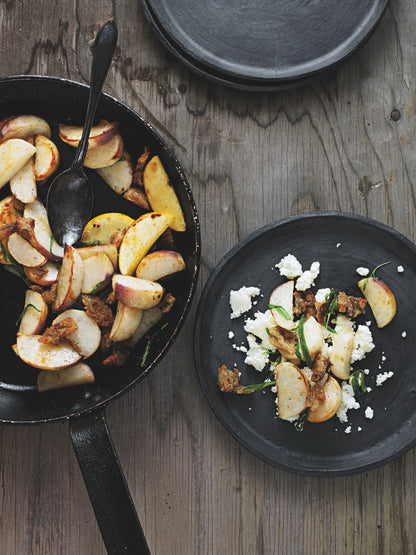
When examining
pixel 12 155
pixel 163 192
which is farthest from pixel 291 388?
pixel 12 155

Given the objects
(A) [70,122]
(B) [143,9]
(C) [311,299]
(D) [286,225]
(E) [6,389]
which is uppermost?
(B) [143,9]

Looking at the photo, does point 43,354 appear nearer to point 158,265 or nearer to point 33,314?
point 33,314

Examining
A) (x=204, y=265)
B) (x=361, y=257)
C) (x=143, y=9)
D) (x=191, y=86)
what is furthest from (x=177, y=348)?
(x=143, y=9)

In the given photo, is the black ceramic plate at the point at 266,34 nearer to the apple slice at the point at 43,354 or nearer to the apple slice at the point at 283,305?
the apple slice at the point at 283,305

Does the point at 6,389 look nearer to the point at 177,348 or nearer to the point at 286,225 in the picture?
the point at 177,348

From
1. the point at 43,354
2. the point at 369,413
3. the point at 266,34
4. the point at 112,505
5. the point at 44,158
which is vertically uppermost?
the point at 266,34

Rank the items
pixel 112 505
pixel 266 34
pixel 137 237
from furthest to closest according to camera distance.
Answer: pixel 266 34
pixel 137 237
pixel 112 505
